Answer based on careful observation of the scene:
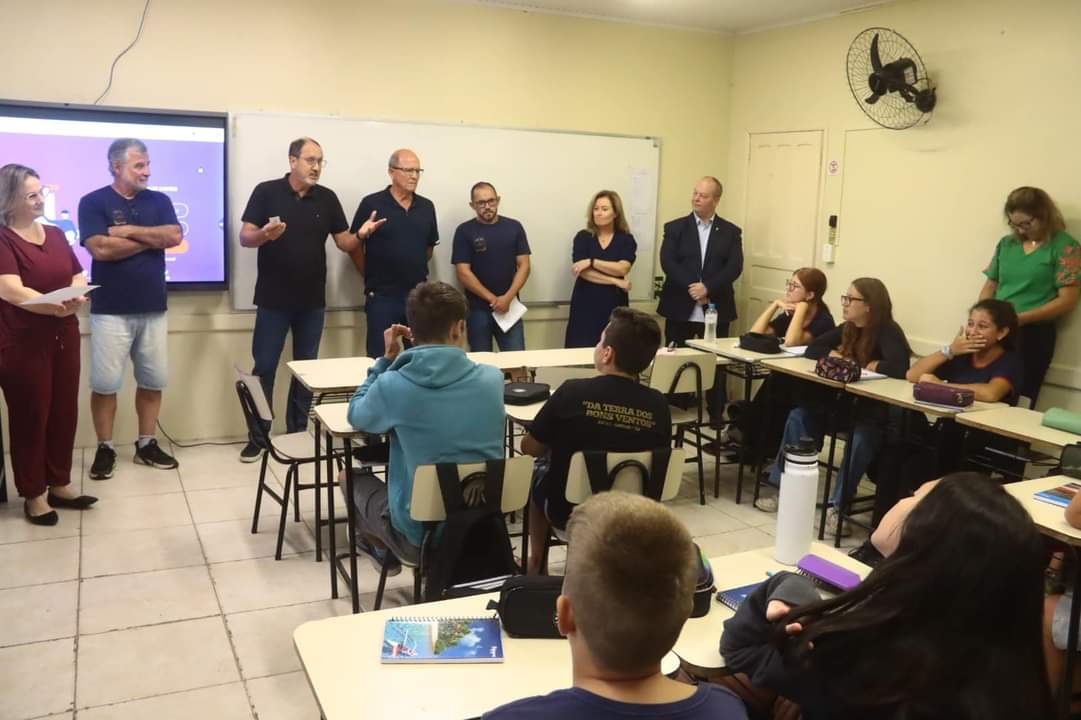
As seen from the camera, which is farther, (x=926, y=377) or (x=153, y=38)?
(x=153, y=38)

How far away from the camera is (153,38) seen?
490 cm

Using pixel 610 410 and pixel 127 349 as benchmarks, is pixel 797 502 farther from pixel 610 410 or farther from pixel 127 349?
pixel 127 349

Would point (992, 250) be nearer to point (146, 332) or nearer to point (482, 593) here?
point (482, 593)

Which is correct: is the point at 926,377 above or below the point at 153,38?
below

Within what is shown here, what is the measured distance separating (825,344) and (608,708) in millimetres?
3892

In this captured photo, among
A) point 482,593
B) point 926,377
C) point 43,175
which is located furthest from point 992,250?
point 43,175

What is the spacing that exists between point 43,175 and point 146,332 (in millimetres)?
1021


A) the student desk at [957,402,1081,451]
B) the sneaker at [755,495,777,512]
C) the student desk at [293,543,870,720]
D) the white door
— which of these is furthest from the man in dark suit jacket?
the student desk at [293,543,870,720]

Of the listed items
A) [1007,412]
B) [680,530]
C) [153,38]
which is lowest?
[1007,412]

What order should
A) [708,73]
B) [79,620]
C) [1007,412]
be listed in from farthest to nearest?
1. [708,73]
2. [1007,412]
3. [79,620]

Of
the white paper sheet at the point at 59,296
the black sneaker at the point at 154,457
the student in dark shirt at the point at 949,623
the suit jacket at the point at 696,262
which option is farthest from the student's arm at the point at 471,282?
the student in dark shirt at the point at 949,623

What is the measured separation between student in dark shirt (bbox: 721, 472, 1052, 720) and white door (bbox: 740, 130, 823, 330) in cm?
495

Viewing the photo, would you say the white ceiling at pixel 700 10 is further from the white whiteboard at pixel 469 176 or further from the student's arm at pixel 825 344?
the student's arm at pixel 825 344

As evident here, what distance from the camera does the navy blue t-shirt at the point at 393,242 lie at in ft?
17.6
